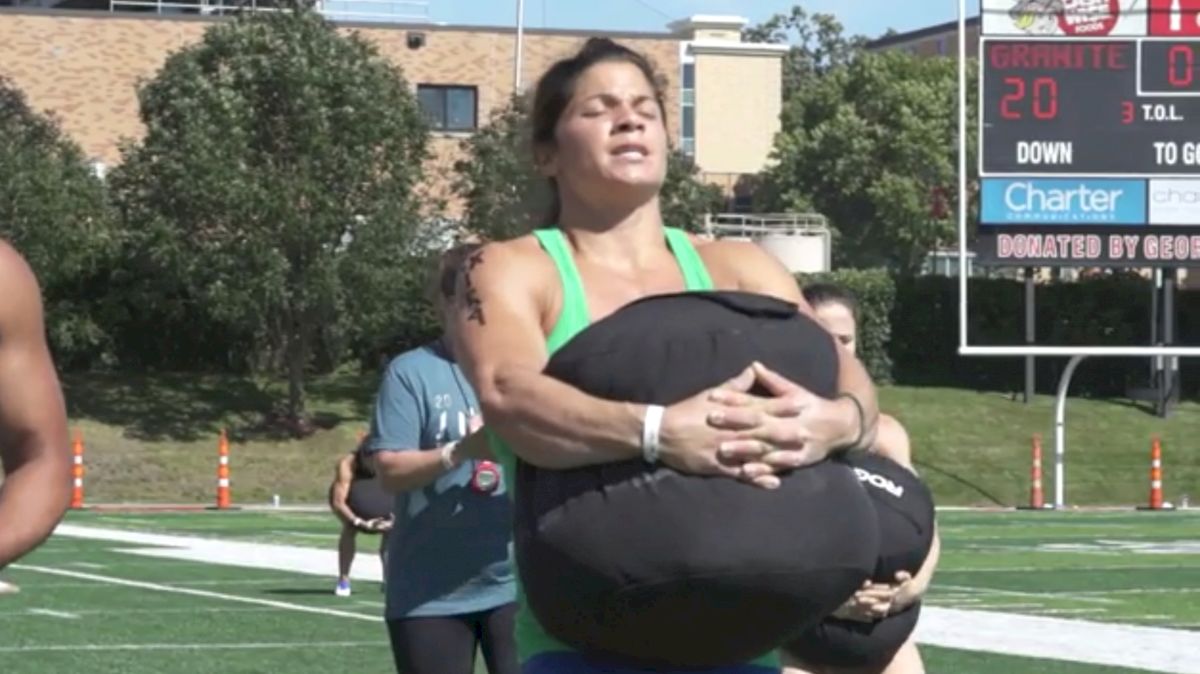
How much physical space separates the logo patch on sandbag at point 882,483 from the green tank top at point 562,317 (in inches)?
50.2

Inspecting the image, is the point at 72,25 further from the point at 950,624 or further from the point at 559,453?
the point at 559,453

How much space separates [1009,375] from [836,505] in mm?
45821

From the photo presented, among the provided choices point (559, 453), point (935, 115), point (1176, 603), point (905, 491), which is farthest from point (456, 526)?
point (935, 115)

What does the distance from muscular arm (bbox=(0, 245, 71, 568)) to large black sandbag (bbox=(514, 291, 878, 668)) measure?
0.70m

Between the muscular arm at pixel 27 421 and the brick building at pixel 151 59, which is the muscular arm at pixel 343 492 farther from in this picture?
the brick building at pixel 151 59

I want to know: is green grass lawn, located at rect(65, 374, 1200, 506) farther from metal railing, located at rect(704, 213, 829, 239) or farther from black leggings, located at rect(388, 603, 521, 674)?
black leggings, located at rect(388, 603, 521, 674)

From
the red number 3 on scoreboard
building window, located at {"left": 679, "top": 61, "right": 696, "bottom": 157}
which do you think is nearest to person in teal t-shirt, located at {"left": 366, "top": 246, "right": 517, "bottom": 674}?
the red number 3 on scoreboard

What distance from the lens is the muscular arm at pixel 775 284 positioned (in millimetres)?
4117

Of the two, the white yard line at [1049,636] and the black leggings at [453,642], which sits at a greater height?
the black leggings at [453,642]

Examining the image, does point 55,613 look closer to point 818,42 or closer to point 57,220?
point 57,220

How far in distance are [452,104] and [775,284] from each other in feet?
177

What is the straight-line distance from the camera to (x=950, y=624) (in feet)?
51.2

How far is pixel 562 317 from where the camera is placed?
4.24 m

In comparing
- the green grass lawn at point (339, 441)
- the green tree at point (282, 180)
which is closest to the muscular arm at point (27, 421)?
the green grass lawn at point (339, 441)
